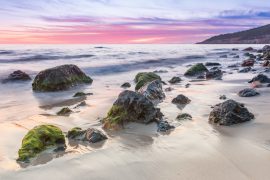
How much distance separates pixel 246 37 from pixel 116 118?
18223 cm

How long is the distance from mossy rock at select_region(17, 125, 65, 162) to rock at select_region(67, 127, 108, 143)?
1.32 feet

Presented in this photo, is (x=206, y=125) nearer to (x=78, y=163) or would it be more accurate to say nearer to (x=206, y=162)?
(x=206, y=162)

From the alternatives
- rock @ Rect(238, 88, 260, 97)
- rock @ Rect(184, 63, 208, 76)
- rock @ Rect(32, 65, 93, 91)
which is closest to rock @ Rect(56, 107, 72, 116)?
rock @ Rect(238, 88, 260, 97)

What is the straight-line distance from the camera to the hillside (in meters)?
168

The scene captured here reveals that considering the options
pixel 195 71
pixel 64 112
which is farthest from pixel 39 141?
pixel 195 71

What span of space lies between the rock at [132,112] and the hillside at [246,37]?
161m

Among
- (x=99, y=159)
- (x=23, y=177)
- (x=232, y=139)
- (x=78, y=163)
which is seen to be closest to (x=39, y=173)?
(x=23, y=177)

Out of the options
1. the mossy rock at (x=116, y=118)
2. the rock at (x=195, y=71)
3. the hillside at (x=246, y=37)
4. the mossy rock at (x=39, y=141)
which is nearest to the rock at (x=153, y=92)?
the mossy rock at (x=116, y=118)

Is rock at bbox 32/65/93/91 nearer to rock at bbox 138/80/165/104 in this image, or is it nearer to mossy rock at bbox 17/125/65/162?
rock at bbox 138/80/165/104

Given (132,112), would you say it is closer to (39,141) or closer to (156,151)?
(156,151)

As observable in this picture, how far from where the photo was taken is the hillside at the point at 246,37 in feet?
553

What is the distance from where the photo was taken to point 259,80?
1462cm

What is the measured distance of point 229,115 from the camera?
794 centimetres

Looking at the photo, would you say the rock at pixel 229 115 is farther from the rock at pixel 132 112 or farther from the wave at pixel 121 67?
the wave at pixel 121 67
